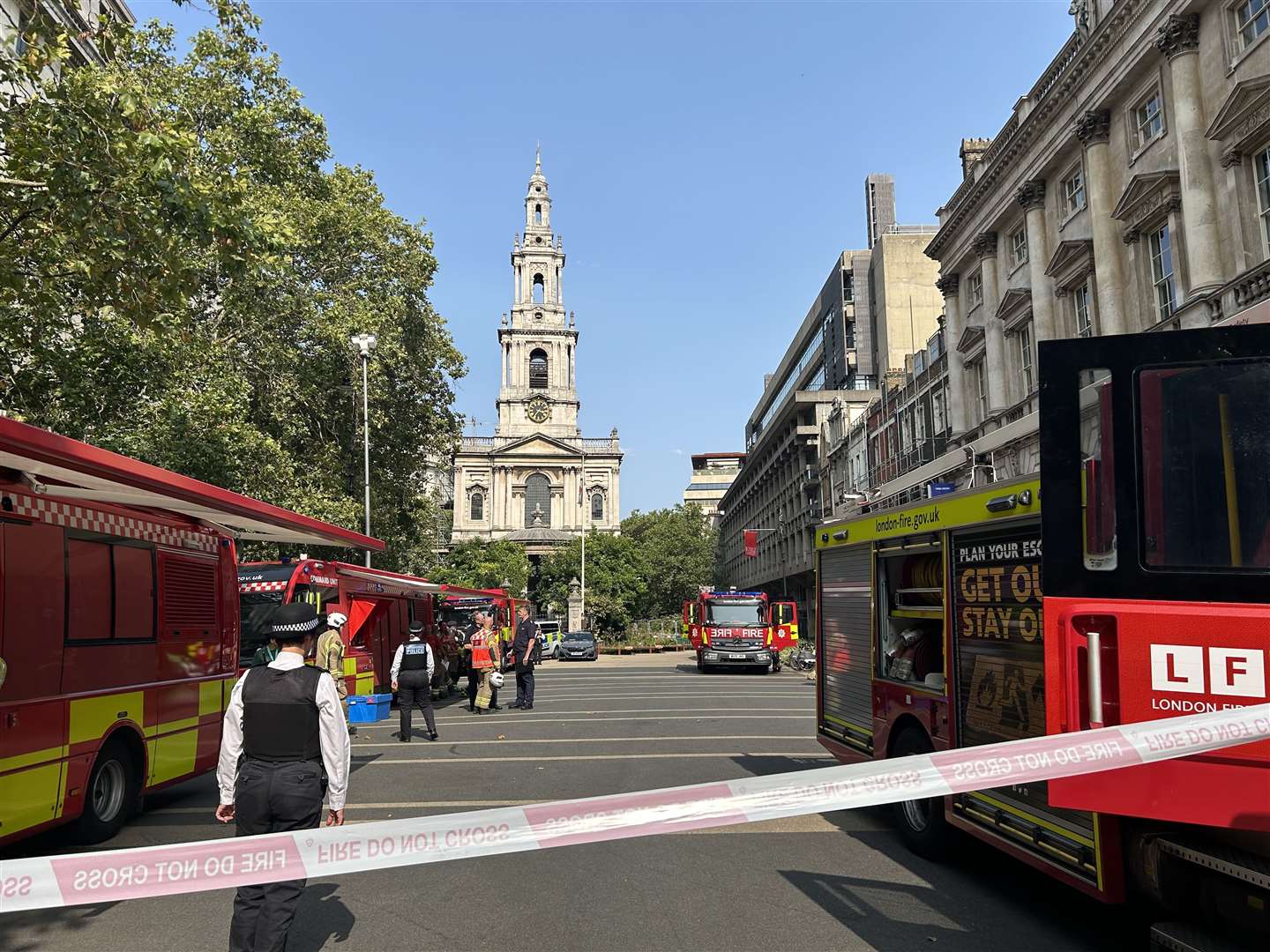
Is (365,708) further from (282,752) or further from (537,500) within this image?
(537,500)

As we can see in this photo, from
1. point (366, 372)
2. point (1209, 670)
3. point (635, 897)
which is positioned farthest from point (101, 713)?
point (366, 372)

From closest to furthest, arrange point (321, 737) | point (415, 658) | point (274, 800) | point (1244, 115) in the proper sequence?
point (274, 800)
point (321, 737)
point (415, 658)
point (1244, 115)

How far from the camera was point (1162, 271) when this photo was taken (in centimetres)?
2045

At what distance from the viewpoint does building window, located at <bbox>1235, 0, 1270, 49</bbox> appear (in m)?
16.6

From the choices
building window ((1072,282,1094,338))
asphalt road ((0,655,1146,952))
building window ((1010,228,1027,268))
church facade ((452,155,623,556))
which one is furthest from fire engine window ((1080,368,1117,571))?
church facade ((452,155,623,556))

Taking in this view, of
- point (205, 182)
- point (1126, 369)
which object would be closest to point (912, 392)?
point (205, 182)

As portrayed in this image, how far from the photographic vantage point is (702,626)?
3066 cm

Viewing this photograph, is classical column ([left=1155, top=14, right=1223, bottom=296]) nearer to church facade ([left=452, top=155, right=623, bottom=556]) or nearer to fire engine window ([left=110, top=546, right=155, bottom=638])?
fire engine window ([left=110, top=546, right=155, bottom=638])

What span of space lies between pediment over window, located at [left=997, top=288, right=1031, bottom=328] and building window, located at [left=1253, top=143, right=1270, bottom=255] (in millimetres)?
9436

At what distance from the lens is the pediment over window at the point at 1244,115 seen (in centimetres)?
1633

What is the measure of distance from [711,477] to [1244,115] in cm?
15617

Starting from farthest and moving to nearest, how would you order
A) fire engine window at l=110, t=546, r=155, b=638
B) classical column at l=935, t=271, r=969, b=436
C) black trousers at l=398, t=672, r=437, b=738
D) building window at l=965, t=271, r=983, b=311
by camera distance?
classical column at l=935, t=271, r=969, b=436
building window at l=965, t=271, r=983, b=311
black trousers at l=398, t=672, r=437, b=738
fire engine window at l=110, t=546, r=155, b=638

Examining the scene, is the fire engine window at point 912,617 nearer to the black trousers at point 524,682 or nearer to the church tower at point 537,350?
the black trousers at point 524,682

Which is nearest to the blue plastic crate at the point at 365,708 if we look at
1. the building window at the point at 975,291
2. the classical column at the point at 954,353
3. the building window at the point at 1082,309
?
the building window at the point at 1082,309
